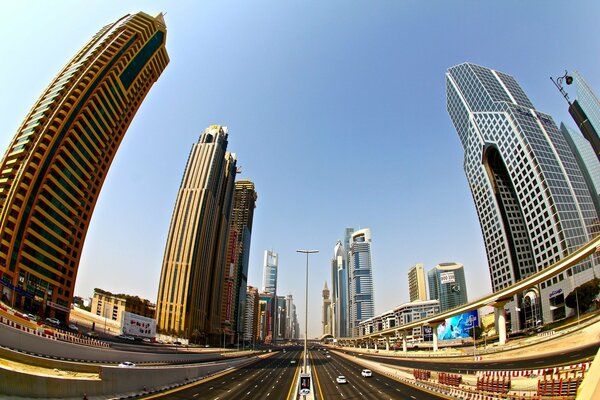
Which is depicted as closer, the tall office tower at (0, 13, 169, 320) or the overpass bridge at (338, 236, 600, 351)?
the overpass bridge at (338, 236, 600, 351)

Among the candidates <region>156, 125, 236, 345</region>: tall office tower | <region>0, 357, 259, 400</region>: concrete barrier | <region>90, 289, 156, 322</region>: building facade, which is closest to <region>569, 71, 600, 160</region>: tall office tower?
<region>0, 357, 259, 400</region>: concrete barrier

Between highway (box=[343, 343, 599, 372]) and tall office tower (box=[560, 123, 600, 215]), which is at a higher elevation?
tall office tower (box=[560, 123, 600, 215])

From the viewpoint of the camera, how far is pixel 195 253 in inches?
6299

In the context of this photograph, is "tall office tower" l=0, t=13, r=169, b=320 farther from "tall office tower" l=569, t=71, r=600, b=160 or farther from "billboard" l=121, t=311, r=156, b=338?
"tall office tower" l=569, t=71, r=600, b=160

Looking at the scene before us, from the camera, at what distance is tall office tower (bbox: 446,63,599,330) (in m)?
108

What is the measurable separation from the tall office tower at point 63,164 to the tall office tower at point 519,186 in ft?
427

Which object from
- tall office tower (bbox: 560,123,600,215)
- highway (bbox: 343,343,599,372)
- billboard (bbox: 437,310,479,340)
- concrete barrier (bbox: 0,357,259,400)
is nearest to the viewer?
concrete barrier (bbox: 0,357,259,400)

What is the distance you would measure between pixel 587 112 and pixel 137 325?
137m

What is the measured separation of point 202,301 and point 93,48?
124 meters

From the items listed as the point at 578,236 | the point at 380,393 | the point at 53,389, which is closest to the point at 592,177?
the point at 578,236

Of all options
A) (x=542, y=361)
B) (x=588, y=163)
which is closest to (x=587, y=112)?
(x=542, y=361)

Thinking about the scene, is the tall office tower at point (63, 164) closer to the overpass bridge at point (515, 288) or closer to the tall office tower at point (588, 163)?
the overpass bridge at point (515, 288)

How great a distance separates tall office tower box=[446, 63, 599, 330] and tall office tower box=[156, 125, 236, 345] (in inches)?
5070

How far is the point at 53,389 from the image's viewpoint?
69.9 feet
